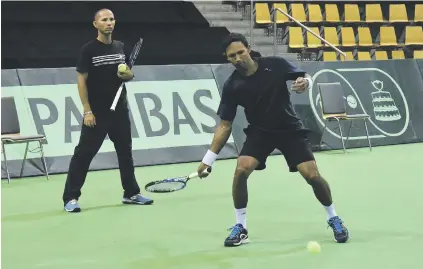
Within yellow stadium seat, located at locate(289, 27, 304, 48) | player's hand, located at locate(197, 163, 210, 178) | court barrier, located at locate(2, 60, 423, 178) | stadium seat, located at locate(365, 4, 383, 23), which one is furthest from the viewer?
stadium seat, located at locate(365, 4, 383, 23)

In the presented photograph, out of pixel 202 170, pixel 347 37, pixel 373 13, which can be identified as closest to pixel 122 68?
pixel 202 170

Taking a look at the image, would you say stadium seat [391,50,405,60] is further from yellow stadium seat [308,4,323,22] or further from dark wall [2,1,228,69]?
dark wall [2,1,228,69]

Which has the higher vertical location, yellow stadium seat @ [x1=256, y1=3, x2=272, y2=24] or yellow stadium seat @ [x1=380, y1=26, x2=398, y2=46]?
yellow stadium seat @ [x1=256, y1=3, x2=272, y2=24]

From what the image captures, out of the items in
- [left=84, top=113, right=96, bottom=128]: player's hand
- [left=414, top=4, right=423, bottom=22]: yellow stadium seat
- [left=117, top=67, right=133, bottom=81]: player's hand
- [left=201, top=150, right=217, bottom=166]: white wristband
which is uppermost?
[left=414, top=4, right=423, bottom=22]: yellow stadium seat

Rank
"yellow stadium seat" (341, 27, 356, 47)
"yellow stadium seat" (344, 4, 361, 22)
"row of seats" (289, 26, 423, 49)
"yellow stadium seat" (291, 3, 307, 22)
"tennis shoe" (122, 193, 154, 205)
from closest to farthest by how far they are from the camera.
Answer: "tennis shoe" (122, 193, 154, 205) → "row of seats" (289, 26, 423, 49) → "yellow stadium seat" (291, 3, 307, 22) → "yellow stadium seat" (341, 27, 356, 47) → "yellow stadium seat" (344, 4, 361, 22)

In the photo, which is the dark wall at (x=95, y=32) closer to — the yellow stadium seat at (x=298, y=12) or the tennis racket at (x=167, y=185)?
the yellow stadium seat at (x=298, y=12)

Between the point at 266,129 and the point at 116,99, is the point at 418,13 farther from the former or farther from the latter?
the point at 266,129

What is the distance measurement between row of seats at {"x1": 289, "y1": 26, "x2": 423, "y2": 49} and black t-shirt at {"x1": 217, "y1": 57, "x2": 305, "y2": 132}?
12293 mm

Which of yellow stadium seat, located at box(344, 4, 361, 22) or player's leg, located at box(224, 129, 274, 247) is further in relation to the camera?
yellow stadium seat, located at box(344, 4, 361, 22)

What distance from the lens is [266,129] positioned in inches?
217

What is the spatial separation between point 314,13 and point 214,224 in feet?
43.6

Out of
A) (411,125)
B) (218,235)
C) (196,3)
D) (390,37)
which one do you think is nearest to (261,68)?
(218,235)

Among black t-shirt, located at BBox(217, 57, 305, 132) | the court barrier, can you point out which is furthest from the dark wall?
black t-shirt, located at BBox(217, 57, 305, 132)

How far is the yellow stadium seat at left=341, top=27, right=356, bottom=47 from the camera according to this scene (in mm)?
18875
